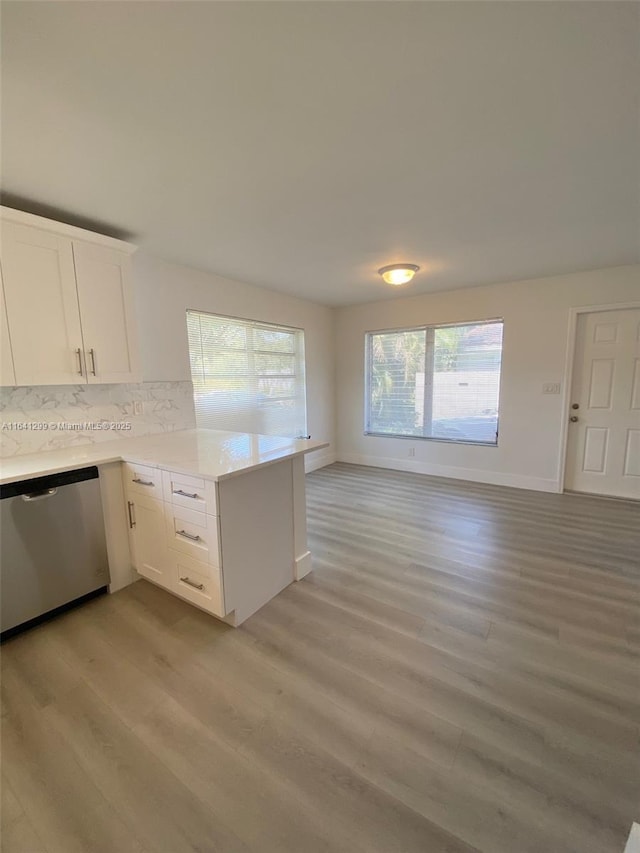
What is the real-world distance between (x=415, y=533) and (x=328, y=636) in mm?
1398

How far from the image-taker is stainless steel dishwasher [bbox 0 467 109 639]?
181 cm

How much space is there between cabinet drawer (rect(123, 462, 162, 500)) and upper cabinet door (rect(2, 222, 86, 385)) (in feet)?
2.29

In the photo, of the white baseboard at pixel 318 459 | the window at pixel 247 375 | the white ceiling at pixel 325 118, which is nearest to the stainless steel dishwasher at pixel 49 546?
the window at pixel 247 375

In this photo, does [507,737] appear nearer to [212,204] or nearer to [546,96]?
[546,96]

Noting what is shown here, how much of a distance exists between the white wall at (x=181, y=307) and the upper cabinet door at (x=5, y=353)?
0.99 metres

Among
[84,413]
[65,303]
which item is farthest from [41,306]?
[84,413]

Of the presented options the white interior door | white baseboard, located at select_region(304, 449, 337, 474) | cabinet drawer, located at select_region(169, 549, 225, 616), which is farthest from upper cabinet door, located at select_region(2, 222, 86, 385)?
the white interior door

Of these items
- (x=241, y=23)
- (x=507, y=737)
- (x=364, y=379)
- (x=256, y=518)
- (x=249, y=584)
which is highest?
(x=241, y=23)

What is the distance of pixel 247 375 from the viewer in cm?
396

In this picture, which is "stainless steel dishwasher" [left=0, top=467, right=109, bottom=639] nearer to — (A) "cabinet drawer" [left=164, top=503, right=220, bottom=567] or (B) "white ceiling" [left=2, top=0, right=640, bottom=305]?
(A) "cabinet drawer" [left=164, top=503, right=220, bottom=567]

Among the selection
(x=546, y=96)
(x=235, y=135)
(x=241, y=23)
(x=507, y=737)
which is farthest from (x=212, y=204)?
(x=507, y=737)

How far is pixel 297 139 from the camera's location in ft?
5.06

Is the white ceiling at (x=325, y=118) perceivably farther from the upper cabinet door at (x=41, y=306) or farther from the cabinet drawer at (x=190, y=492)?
the cabinet drawer at (x=190, y=492)

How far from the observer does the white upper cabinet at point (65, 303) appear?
1964 millimetres
